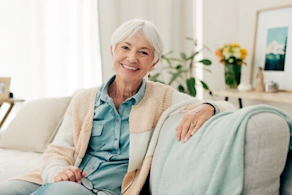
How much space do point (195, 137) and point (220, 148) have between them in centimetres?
16

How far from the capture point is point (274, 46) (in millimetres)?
3258

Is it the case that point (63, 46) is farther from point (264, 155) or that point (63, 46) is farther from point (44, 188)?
point (264, 155)

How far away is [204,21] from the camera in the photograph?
384cm

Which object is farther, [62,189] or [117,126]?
[117,126]

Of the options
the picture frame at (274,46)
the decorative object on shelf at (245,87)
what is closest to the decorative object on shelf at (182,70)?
the decorative object on shelf at (245,87)

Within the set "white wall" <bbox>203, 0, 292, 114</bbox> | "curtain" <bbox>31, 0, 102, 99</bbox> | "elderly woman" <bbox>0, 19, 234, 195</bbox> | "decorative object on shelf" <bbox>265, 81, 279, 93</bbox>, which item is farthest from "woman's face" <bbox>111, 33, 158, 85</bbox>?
"white wall" <bbox>203, 0, 292, 114</bbox>

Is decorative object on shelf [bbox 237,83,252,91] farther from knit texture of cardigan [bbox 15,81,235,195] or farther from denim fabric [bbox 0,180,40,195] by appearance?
denim fabric [bbox 0,180,40,195]

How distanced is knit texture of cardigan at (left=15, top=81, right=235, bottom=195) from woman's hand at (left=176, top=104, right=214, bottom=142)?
0.36 ft

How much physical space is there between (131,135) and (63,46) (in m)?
2.11

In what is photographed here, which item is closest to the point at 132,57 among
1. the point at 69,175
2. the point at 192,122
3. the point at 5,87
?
the point at 192,122

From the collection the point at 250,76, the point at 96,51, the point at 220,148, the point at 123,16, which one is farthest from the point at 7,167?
the point at 250,76

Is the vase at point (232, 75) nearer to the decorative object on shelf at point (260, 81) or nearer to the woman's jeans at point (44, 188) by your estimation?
the decorative object on shelf at point (260, 81)

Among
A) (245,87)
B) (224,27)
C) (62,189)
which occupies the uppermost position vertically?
(224,27)

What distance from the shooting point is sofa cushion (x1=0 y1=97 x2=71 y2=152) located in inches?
87.7
